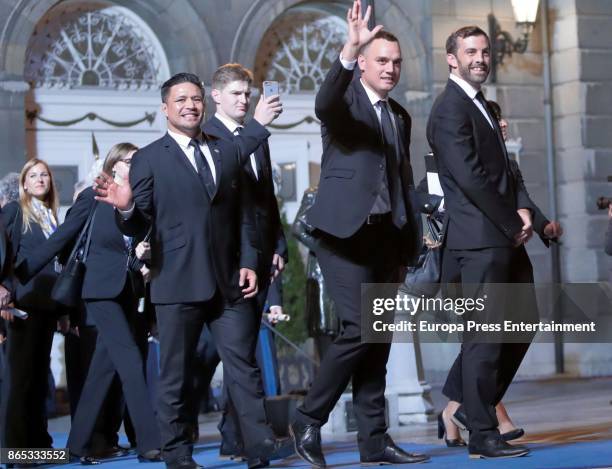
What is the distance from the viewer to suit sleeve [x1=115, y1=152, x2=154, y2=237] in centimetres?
→ 588

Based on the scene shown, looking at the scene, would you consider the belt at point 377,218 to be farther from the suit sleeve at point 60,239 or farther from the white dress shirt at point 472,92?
the suit sleeve at point 60,239

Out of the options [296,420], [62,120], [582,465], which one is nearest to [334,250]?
[296,420]

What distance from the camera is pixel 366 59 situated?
5.84 meters

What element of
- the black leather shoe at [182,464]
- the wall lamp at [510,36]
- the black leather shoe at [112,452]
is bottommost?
the black leather shoe at [112,452]

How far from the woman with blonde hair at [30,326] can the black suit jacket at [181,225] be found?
5.15 feet

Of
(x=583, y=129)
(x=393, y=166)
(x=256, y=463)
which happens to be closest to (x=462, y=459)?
(x=256, y=463)

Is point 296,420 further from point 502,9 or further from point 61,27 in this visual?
point 502,9

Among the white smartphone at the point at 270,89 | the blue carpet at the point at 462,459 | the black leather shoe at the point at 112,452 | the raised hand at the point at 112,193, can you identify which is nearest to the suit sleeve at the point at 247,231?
the white smartphone at the point at 270,89

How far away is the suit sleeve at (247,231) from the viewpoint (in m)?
6.02

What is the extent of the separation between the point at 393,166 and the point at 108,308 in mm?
2048

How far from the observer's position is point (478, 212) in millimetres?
5918

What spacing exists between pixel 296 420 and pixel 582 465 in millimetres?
1237

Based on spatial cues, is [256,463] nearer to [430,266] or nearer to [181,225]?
[181,225]

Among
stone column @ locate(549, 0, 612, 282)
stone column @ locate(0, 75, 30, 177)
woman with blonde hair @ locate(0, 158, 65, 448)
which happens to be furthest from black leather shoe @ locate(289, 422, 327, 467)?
stone column @ locate(549, 0, 612, 282)
